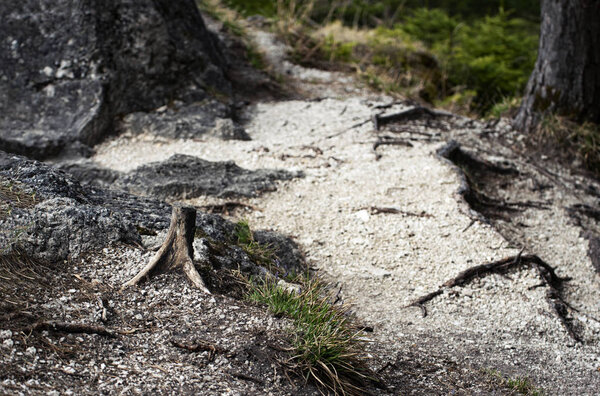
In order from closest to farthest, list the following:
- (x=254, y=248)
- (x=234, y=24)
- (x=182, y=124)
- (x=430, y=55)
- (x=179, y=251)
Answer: (x=179, y=251) < (x=254, y=248) < (x=182, y=124) < (x=234, y=24) < (x=430, y=55)

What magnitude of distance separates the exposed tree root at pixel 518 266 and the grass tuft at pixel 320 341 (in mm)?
1359

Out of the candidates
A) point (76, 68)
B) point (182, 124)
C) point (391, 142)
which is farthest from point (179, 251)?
point (76, 68)

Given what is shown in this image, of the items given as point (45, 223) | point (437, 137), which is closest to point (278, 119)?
point (437, 137)

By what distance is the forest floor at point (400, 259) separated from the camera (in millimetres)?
2729

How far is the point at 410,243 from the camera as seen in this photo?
507cm

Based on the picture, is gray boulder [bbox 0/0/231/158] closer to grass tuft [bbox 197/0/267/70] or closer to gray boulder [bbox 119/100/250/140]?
gray boulder [bbox 119/100/250/140]

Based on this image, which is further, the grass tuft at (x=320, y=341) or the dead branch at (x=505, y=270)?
the dead branch at (x=505, y=270)

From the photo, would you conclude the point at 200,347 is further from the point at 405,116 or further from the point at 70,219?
the point at 405,116

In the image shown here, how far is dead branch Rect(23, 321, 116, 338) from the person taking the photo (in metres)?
2.43

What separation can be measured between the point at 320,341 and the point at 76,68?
5.60 metres

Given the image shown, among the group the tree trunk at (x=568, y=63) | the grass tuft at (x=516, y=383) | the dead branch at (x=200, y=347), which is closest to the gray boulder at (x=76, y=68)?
the dead branch at (x=200, y=347)

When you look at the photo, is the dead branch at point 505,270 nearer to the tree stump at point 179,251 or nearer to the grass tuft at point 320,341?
the grass tuft at point 320,341

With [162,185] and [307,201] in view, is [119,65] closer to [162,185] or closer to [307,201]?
[162,185]

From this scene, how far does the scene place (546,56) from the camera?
23.4ft
